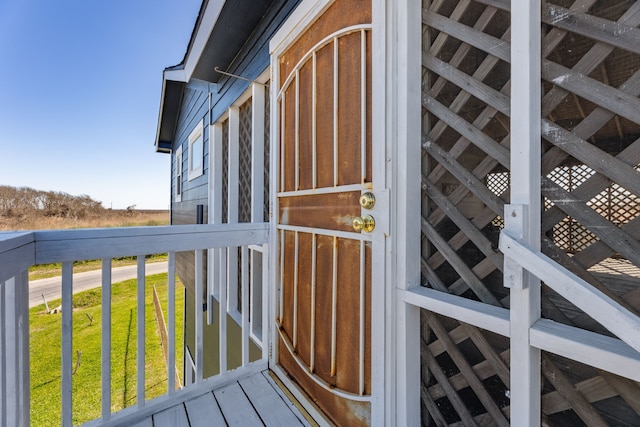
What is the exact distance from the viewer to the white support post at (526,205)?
75 cm

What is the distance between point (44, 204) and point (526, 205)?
1520 centimetres

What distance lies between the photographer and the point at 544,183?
2.50ft

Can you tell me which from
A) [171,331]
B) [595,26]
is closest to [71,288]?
[171,331]

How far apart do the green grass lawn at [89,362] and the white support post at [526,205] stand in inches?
170

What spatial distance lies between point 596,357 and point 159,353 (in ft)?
29.6

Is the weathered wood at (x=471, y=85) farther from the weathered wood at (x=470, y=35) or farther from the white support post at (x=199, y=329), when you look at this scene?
the white support post at (x=199, y=329)

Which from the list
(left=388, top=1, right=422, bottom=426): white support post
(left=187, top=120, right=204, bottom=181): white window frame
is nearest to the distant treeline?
(left=187, top=120, right=204, bottom=181): white window frame

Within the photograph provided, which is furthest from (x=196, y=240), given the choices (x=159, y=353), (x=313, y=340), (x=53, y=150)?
(x=53, y=150)

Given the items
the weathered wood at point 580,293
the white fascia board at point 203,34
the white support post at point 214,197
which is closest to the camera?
the weathered wood at point 580,293

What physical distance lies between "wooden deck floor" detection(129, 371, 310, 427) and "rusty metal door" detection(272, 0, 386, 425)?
14cm

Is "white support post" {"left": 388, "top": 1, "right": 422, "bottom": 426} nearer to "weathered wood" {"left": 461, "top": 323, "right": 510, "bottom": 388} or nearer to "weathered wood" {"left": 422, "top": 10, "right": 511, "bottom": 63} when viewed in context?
"weathered wood" {"left": 422, "top": 10, "right": 511, "bottom": 63}

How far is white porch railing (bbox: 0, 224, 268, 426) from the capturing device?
0.99 meters

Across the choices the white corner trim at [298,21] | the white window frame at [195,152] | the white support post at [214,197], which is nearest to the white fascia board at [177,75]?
the white window frame at [195,152]

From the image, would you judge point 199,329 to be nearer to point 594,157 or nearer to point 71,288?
point 71,288
